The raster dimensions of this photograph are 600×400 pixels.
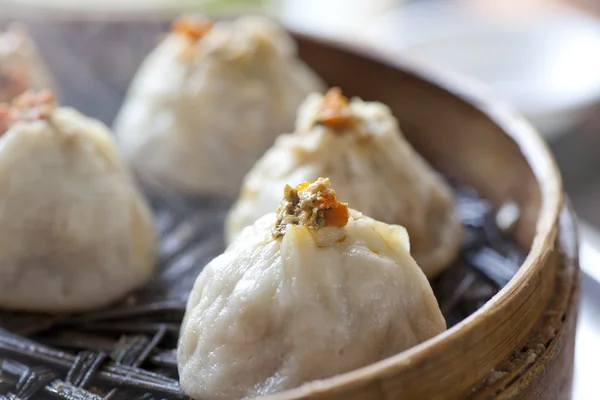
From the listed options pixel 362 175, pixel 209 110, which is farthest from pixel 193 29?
pixel 362 175

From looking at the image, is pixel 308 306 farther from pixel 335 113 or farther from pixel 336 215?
pixel 335 113

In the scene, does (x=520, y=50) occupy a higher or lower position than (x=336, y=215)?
lower

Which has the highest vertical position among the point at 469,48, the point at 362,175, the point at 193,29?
the point at 193,29

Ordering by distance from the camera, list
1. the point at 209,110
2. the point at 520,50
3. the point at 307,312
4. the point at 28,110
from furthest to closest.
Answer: the point at 520,50
the point at 209,110
the point at 28,110
the point at 307,312

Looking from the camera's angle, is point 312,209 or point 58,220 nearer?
point 312,209

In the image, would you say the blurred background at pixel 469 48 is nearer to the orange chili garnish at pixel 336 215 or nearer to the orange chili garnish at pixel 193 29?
the orange chili garnish at pixel 193 29

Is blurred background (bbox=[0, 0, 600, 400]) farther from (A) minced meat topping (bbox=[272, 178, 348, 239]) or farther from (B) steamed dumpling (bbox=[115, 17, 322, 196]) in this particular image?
(A) minced meat topping (bbox=[272, 178, 348, 239])
